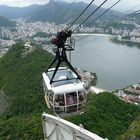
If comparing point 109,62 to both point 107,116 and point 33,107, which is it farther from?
point 107,116

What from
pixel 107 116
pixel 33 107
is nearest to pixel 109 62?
pixel 33 107

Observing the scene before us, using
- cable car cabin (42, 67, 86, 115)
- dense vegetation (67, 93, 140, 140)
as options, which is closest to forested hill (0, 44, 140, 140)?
dense vegetation (67, 93, 140, 140)

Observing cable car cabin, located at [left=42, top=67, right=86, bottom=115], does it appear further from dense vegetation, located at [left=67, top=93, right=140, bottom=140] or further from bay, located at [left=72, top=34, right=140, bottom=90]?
bay, located at [left=72, top=34, right=140, bottom=90]

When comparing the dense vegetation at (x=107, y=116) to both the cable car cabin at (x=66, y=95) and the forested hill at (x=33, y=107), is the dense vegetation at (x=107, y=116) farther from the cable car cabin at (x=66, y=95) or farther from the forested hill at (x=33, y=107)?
the cable car cabin at (x=66, y=95)

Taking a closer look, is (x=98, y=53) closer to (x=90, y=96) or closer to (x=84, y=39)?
(x=84, y=39)

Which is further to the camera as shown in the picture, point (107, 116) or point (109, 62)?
point (109, 62)

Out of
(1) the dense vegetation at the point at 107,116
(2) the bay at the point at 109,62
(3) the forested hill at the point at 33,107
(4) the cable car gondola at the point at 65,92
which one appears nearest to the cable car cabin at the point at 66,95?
(4) the cable car gondola at the point at 65,92

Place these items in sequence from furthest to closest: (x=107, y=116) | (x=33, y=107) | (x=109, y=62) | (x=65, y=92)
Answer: (x=109, y=62) → (x=33, y=107) → (x=107, y=116) → (x=65, y=92)
